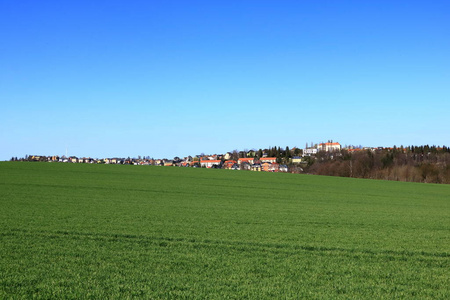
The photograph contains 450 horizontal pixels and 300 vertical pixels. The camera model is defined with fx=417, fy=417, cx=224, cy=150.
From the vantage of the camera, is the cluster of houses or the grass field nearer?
the grass field

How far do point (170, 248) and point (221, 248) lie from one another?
124cm

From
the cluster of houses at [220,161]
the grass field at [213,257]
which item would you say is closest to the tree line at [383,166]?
the cluster of houses at [220,161]

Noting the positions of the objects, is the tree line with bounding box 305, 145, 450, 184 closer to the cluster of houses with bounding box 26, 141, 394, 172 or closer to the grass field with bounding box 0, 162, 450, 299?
the cluster of houses with bounding box 26, 141, 394, 172

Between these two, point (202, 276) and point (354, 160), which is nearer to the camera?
point (202, 276)

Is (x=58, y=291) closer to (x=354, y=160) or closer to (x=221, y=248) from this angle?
(x=221, y=248)

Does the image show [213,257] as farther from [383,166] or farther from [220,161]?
[220,161]

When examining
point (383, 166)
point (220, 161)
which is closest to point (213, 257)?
point (383, 166)

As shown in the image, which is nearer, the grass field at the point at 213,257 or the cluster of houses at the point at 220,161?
the grass field at the point at 213,257

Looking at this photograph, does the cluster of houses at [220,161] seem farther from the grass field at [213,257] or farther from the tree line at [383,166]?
the grass field at [213,257]

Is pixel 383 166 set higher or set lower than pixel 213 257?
higher

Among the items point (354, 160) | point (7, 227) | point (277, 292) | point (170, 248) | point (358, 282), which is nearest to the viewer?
point (277, 292)

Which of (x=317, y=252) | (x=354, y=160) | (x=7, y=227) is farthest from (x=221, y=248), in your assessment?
(x=354, y=160)

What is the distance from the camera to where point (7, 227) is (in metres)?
12.2

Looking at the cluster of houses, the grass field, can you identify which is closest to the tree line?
the cluster of houses
